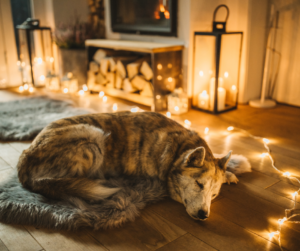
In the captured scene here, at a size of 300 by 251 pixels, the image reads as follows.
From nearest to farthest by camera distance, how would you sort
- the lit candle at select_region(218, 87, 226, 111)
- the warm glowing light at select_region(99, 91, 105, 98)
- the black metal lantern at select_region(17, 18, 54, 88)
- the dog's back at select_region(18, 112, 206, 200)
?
the dog's back at select_region(18, 112, 206, 200) → the lit candle at select_region(218, 87, 226, 111) → the warm glowing light at select_region(99, 91, 105, 98) → the black metal lantern at select_region(17, 18, 54, 88)

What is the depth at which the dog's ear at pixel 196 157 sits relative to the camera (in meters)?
1.52

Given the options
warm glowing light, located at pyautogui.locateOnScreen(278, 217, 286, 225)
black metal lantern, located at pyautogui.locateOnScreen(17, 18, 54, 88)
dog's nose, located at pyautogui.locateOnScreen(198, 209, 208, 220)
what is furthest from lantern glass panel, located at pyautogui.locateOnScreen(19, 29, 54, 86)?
warm glowing light, located at pyautogui.locateOnScreen(278, 217, 286, 225)

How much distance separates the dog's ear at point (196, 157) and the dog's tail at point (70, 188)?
0.47m

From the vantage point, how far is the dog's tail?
154 centimetres

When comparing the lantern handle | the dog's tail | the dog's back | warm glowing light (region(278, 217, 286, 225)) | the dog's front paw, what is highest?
the lantern handle

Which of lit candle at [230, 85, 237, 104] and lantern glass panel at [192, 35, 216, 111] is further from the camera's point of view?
lit candle at [230, 85, 237, 104]

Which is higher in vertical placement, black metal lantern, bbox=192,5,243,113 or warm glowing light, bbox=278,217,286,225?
black metal lantern, bbox=192,5,243,113

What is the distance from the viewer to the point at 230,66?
3.65 m

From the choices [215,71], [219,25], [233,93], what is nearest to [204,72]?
[215,71]

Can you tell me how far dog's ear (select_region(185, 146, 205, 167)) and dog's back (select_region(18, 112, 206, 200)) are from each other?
0.50ft

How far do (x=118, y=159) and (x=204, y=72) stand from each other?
2.06 meters

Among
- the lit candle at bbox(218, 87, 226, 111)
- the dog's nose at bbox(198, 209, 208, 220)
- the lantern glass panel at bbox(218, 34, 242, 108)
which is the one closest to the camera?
the dog's nose at bbox(198, 209, 208, 220)

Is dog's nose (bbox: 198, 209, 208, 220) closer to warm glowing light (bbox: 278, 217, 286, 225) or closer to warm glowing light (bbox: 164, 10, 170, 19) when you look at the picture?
warm glowing light (bbox: 278, 217, 286, 225)

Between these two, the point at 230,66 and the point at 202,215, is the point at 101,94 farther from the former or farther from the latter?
the point at 202,215
